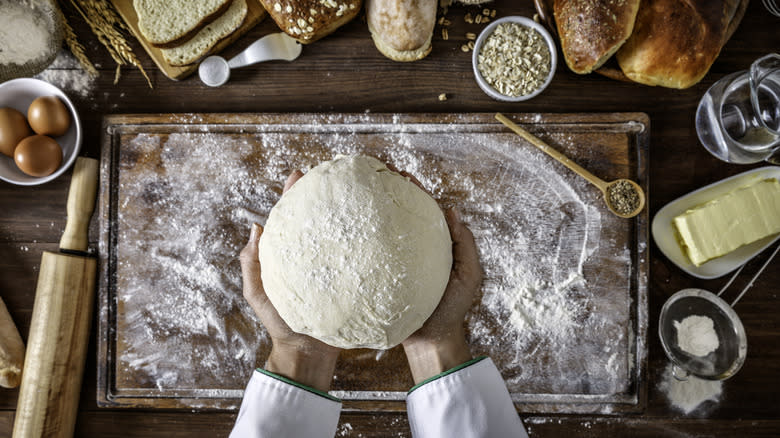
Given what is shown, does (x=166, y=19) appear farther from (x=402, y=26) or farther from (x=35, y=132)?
(x=402, y=26)

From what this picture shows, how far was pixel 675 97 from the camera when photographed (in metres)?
1.56

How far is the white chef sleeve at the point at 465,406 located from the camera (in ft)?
3.86

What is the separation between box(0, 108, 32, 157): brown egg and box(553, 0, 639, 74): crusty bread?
5.49 feet

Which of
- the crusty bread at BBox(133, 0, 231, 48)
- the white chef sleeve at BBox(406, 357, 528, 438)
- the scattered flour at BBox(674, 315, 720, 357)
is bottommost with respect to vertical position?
the scattered flour at BBox(674, 315, 720, 357)

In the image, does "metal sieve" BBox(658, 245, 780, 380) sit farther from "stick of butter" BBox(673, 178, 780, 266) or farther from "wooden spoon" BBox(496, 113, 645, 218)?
"wooden spoon" BBox(496, 113, 645, 218)

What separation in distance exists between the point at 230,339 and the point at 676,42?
5.25ft

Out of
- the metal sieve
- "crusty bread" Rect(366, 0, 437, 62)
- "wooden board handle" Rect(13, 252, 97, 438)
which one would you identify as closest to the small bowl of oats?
"crusty bread" Rect(366, 0, 437, 62)

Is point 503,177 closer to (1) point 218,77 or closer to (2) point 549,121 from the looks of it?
(2) point 549,121

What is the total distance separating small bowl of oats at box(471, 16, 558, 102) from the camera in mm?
1476

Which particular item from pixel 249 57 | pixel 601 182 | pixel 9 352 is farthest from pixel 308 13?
pixel 9 352

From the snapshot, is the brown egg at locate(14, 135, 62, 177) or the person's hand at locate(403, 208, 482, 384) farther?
the brown egg at locate(14, 135, 62, 177)

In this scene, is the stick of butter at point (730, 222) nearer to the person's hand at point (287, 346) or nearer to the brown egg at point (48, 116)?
the person's hand at point (287, 346)

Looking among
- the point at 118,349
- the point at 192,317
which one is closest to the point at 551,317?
the point at 192,317

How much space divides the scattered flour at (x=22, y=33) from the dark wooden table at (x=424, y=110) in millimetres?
135
